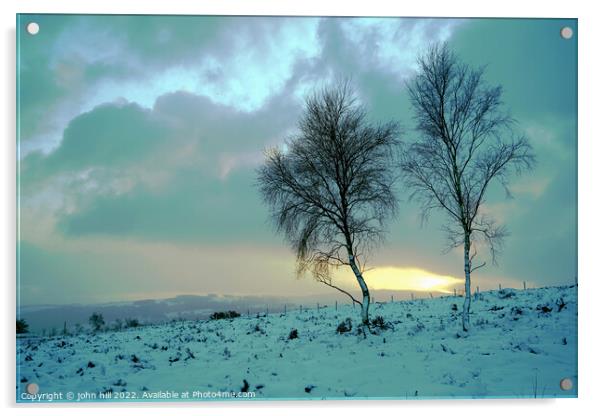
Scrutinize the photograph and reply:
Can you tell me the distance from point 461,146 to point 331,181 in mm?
4594

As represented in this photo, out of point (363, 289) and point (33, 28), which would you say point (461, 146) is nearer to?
point (363, 289)

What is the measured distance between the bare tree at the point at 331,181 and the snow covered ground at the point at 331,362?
7.72 feet

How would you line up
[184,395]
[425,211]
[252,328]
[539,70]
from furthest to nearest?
[252,328] < [425,211] < [539,70] < [184,395]

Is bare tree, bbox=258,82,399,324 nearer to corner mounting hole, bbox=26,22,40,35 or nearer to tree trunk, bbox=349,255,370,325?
tree trunk, bbox=349,255,370,325

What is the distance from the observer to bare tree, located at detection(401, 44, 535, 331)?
13.7 meters

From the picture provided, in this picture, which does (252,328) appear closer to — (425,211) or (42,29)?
(425,211)

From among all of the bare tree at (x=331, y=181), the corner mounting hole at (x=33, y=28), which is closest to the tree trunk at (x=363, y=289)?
the bare tree at (x=331, y=181)

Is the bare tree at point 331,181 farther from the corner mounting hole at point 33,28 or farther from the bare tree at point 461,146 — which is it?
the corner mounting hole at point 33,28

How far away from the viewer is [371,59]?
513 inches

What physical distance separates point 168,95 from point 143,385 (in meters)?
7.77

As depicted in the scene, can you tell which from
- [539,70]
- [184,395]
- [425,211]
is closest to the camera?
[184,395]

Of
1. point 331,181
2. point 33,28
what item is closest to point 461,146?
point 331,181

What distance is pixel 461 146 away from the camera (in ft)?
51.0
